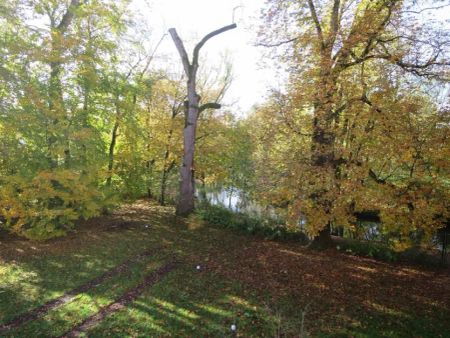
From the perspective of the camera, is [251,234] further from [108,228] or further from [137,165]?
[137,165]

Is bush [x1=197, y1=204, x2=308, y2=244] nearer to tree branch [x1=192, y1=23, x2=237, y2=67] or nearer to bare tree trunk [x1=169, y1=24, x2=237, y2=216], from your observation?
bare tree trunk [x1=169, y1=24, x2=237, y2=216]

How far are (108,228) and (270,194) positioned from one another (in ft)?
23.5

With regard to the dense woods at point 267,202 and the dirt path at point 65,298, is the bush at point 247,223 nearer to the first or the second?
the dense woods at point 267,202

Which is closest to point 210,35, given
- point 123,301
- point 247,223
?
point 247,223

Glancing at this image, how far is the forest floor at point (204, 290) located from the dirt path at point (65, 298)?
0.07 ft

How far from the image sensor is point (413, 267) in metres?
10.2

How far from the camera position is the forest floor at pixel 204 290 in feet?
19.2

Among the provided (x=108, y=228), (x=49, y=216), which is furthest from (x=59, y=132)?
(x=108, y=228)

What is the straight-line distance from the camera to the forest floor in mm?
5867

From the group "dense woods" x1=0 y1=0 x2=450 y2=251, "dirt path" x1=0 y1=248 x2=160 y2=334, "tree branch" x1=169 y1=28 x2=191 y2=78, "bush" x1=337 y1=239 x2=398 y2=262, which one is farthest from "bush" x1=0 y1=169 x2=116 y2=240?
"bush" x1=337 y1=239 x2=398 y2=262

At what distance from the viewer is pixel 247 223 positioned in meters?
13.3

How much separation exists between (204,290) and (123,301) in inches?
71.7

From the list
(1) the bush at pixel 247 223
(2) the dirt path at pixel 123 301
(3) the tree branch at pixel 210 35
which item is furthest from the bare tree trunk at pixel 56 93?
(1) the bush at pixel 247 223

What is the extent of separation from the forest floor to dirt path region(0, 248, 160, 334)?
0.02 meters
